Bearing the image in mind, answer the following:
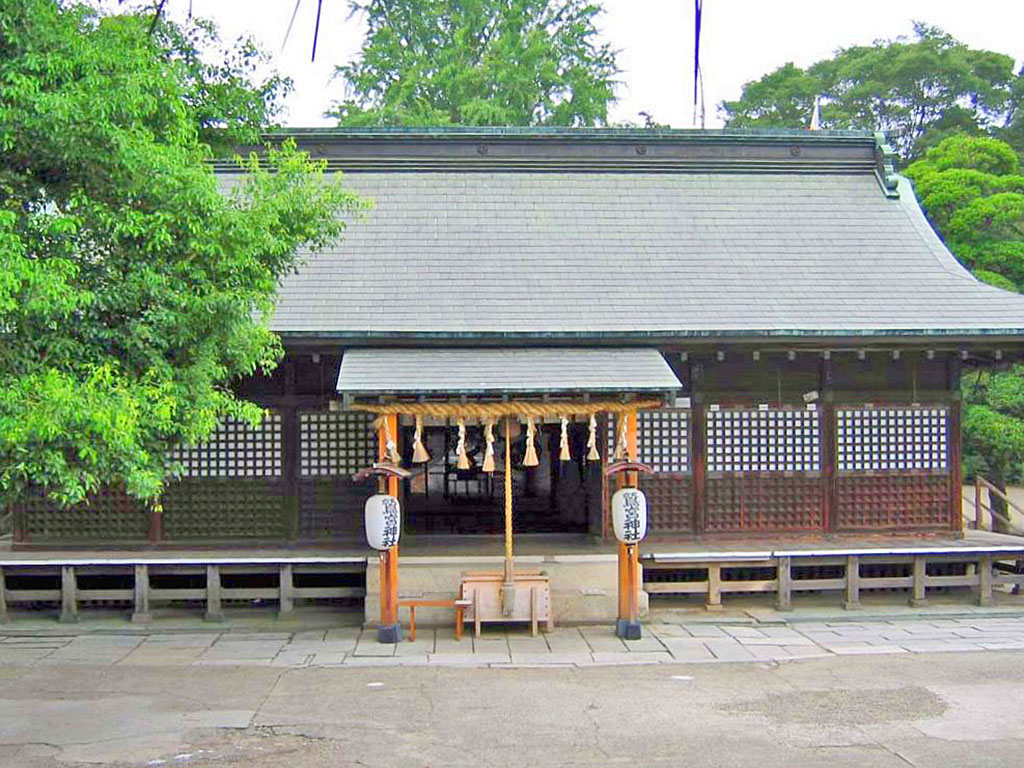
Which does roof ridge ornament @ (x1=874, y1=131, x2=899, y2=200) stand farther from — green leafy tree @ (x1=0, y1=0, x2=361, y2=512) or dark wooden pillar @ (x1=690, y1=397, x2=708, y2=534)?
green leafy tree @ (x1=0, y1=0, x2=361, y2=512)

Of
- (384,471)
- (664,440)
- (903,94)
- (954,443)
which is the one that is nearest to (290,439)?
(384,471)

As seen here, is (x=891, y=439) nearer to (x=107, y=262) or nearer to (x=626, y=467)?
(x=626, y=467)

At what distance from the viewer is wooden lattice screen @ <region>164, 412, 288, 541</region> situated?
13.0 metres

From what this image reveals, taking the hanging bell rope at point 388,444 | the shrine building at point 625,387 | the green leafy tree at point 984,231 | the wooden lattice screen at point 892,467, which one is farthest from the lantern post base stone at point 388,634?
the green leafy tree at point 984,231

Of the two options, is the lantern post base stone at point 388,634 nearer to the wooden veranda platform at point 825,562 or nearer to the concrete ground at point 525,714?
the concrete ground at point 525,714

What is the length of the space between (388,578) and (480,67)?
82.4 ft

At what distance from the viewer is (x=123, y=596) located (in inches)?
491

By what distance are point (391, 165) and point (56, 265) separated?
9.60m

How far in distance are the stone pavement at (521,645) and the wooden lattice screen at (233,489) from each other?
1571 millimetres

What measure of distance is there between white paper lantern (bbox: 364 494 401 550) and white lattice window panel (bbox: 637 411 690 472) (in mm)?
3900

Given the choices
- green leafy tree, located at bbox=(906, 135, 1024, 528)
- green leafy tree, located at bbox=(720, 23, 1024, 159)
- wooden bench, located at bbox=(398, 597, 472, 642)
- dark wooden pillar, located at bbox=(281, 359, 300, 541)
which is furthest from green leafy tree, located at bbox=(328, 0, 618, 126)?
wooden bench, located at bbox=(398, 597, 472, 642)

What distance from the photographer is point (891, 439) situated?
44.6 feet

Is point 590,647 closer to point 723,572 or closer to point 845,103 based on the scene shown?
point 723,572

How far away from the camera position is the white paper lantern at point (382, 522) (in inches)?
434
